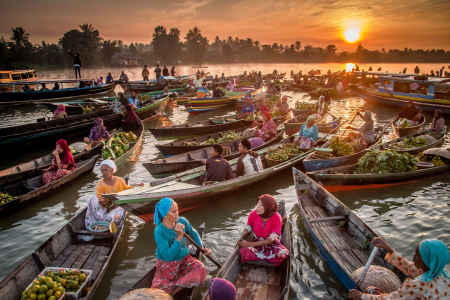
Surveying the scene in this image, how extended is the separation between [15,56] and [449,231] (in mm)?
59569

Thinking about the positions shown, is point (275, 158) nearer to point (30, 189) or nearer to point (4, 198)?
point (30, 189)

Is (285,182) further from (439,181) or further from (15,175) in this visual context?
(15,175)

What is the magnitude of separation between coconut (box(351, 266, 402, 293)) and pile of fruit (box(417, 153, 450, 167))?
18.9ft

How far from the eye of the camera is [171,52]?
77.5m

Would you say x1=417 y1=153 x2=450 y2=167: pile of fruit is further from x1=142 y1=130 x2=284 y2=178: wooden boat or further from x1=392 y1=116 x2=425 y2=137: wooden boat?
x1=142 y1=130 x2=284 y2=178: wooden boat

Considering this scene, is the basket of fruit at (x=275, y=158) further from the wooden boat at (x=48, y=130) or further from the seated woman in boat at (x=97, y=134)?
the wooden boat at (x=48, y=130)

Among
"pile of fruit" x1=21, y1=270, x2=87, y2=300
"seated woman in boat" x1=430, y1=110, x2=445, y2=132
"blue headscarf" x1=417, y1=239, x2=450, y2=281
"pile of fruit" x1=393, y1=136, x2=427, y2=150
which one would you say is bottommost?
"pile of fruit" x1=21, y1=270, x2=87, y2=300

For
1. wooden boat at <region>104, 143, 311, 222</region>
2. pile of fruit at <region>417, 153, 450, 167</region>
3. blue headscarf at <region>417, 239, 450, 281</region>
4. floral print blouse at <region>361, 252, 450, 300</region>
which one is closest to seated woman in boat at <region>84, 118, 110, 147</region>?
wooden boat at <region>104, 143, 311, 222</region>

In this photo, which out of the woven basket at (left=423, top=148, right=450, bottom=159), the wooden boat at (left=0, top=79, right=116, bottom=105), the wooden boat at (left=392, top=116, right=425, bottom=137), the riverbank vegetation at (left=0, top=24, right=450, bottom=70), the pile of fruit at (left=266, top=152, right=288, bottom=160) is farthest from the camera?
the riverbank vegetation at (left=0, top=24, right=450, bottom=70)

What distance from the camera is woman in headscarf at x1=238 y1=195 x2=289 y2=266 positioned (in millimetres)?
3805

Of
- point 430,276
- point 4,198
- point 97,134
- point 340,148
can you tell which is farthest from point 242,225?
point 97,134

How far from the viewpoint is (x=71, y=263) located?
4148 mm

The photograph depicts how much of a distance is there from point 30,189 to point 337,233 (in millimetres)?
7352

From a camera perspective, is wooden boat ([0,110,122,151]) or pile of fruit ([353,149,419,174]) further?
wooden boat ([0,110,122,151])
